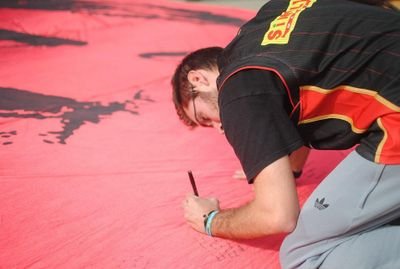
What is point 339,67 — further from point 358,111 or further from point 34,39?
point 34,39

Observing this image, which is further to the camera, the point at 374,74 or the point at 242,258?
the point at 242,258

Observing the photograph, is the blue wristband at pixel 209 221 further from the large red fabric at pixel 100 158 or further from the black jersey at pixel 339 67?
the black jersey at pixel 339 67

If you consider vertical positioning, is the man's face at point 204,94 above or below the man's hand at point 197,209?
above

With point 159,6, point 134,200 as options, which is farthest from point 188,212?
point 159,6

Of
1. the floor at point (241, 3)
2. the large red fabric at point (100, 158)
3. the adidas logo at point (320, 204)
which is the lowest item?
the floor at point (241, 3)

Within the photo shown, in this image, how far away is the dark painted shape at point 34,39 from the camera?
7.92ft

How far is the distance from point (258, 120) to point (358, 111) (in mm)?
275

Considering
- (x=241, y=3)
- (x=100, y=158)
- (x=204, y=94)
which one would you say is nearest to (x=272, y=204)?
(x=204, y=94)

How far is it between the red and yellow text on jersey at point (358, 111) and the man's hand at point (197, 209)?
40 cm

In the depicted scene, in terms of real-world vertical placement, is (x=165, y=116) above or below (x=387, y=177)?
below

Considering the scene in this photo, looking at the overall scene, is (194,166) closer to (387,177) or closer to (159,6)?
(387,177)

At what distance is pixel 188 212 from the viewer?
1.32 meters

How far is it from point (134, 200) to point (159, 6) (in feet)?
8.82

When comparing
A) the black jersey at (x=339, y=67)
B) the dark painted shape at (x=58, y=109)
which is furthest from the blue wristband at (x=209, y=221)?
the dark painted shape at (x=58, y=109)
